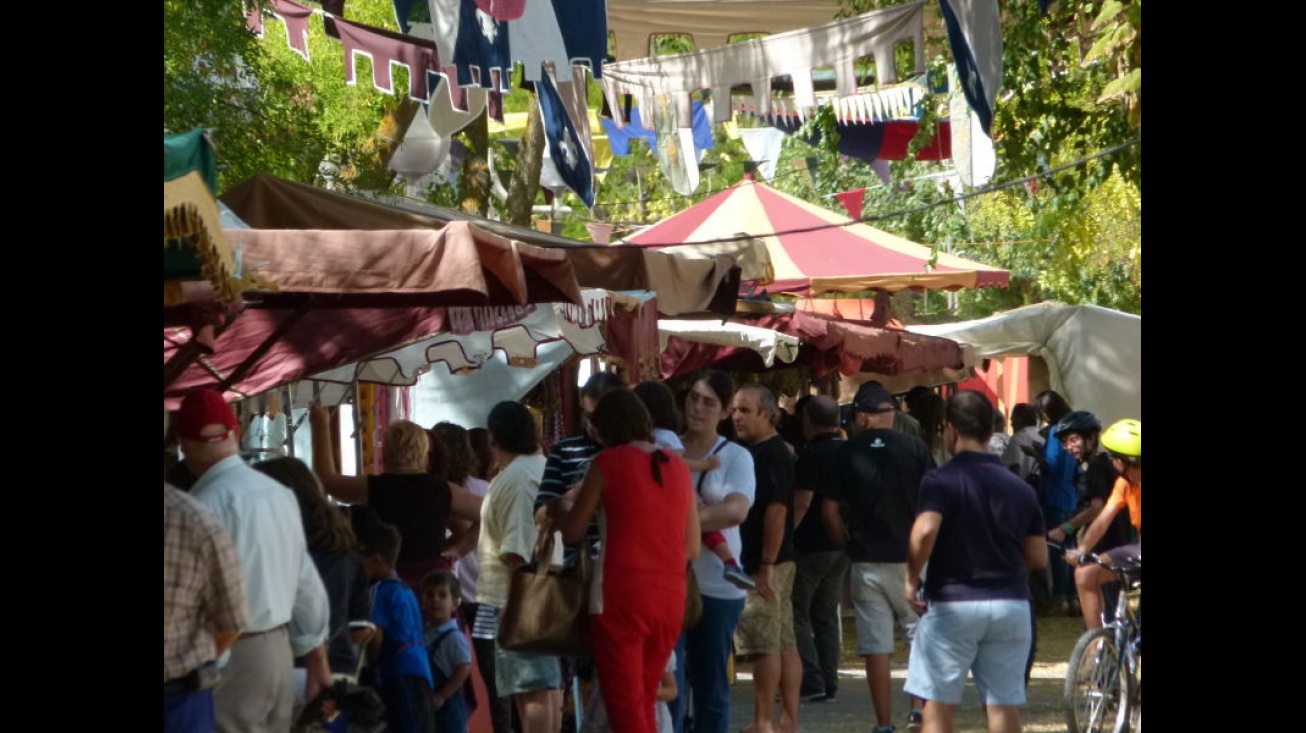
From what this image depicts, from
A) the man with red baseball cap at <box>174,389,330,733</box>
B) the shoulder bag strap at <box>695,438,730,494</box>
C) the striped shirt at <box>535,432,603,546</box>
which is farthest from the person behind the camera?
the shoulder bag strap at <box>695,438,730,494</box>

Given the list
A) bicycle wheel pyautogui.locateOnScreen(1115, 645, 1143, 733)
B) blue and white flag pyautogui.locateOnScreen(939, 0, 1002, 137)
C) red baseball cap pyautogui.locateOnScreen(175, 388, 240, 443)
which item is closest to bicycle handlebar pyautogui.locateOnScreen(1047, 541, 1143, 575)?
bicycle wheel pyautogui.locateOnScreen(1115, 645, 1143, 733)

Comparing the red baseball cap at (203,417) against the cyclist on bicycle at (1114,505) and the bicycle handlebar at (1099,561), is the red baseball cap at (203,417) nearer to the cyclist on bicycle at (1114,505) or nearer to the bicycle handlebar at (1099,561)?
the bicycle handlebar at (1099,561)

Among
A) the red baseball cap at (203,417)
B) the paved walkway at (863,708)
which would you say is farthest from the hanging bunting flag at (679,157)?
the red baseball cap at (203,417)

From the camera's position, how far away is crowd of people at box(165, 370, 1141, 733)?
19.5 ft

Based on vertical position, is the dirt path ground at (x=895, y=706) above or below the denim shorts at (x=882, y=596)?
below

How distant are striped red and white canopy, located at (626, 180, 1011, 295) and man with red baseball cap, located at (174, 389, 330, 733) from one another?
941 cm

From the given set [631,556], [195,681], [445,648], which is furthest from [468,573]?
[195,681]

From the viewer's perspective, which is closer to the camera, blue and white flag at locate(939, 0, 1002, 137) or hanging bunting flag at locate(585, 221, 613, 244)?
blue and white flag at locate(939, 0, 1002, 137)

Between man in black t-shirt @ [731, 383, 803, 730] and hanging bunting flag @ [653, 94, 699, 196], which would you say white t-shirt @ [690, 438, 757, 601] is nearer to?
man in black t-shirt @ [731, 383, 803, 730]

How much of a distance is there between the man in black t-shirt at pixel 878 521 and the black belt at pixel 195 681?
5.67 metres

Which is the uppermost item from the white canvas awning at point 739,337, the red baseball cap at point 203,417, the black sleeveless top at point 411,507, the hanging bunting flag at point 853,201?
the hanging bunting flag at point 853,201

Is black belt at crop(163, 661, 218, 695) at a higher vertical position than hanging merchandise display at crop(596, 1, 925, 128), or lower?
lower

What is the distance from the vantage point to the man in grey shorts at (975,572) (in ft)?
26.8
